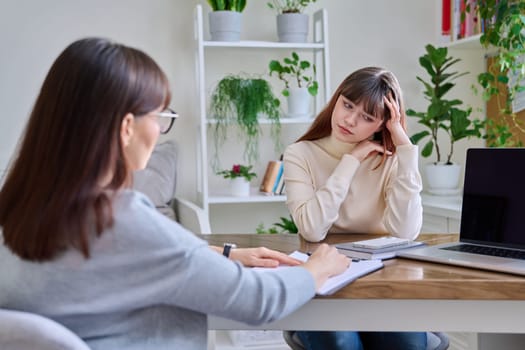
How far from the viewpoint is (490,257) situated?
1396mm

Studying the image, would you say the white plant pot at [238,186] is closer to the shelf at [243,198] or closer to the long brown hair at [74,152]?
the shelf at [243,198]

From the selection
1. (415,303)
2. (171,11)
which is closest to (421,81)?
(171,11)

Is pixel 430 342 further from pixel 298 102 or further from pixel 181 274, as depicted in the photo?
pixel 298 102

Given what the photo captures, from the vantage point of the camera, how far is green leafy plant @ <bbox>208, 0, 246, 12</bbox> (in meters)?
3.13

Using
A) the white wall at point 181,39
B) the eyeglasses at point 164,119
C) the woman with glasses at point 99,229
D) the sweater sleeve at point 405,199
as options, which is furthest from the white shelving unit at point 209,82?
the woman with glasses at point 99,229

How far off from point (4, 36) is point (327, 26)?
5.04 feet

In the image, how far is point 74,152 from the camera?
0.95m

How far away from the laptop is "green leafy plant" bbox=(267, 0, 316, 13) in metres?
1.83

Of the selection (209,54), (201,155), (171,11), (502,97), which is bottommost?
(201,155)

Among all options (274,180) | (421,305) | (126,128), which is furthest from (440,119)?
(126,128)

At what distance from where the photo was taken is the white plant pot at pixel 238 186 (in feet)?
10.4

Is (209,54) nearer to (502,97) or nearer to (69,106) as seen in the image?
(502,97)

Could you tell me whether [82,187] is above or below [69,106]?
below

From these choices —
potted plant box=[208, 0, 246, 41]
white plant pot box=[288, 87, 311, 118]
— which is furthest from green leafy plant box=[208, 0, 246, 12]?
white plant pot box=[288, 87, 311, 118]
